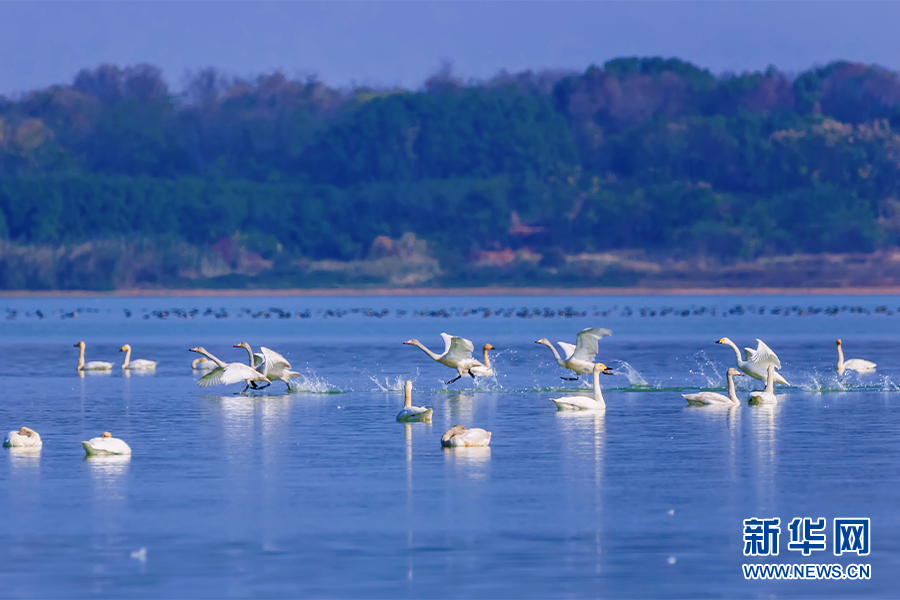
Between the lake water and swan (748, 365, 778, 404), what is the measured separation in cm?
63

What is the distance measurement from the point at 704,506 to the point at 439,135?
13884 centimetres

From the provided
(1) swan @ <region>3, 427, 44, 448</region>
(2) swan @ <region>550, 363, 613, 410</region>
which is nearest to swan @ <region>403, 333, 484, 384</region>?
(2) swan @ <region>550, 363, 613, 410</region>

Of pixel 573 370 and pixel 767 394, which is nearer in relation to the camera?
pixel 767 394

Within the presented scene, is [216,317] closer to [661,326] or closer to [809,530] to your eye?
[661,326]

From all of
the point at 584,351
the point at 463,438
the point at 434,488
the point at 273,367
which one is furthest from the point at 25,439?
the point at 584,351

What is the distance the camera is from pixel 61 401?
111 feet

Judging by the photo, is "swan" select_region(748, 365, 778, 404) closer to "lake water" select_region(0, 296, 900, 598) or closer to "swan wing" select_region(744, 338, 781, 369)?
"swan wing" select_region(744, 338, 781, 369)

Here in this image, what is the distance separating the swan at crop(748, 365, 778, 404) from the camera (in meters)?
30.7

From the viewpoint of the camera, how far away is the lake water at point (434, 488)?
1524cm

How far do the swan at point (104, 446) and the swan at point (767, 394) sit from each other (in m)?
13.0

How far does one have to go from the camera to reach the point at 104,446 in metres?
23.1

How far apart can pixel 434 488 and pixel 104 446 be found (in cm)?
566

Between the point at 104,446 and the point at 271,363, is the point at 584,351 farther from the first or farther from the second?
the point at 104,446

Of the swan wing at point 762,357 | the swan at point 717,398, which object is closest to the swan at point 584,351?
the swan at point 717,398
